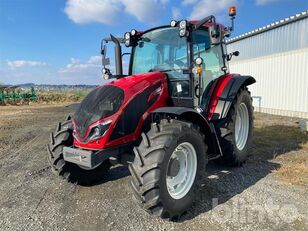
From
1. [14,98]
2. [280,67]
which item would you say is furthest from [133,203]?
[14,98]

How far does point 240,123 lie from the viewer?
5.62 m

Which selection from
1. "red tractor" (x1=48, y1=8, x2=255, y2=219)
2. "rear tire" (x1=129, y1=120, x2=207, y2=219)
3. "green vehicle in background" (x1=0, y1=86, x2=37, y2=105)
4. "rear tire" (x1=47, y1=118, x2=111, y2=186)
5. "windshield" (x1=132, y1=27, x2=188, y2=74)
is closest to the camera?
"rear tire" (x1=129, y1=120, x2=207, y2=219)

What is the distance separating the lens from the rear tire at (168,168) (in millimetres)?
3100

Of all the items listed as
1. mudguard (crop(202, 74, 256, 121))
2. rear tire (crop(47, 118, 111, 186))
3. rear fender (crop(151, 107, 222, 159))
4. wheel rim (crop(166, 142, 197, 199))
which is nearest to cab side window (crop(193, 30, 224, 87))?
mudguard (crop(202, 74, 256, 121))

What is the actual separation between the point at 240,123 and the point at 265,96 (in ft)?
28.9

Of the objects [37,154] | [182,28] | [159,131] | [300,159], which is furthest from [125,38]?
[300,159]

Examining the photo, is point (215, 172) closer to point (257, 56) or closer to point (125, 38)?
point (125, 38)

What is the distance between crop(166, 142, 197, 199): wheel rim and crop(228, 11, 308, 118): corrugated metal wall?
9005 mm

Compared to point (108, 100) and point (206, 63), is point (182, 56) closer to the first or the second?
point (206, 63)

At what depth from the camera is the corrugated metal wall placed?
11172mm

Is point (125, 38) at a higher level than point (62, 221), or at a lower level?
higher

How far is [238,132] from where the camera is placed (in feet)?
18.3
